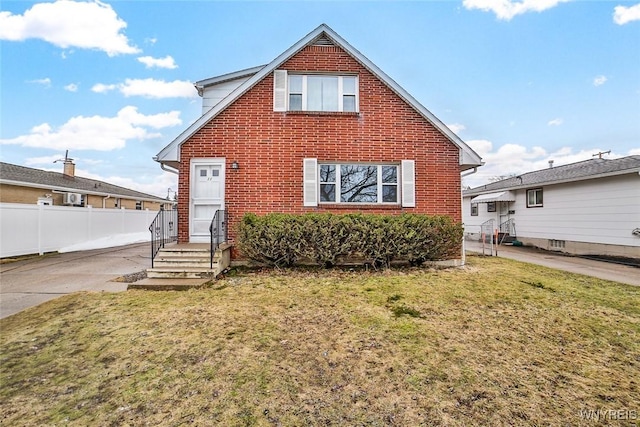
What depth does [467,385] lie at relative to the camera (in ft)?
9.55

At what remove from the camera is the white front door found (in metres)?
8.77

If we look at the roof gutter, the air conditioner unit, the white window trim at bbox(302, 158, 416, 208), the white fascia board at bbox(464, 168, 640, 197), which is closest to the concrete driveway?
the roof gutter

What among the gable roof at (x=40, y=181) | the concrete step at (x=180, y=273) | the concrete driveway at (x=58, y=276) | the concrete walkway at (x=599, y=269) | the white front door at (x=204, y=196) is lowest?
the concrete walkway at (x=599, y=269)

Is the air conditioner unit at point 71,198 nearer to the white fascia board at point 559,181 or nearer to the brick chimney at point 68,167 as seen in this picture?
the brick chimney at point 68,167

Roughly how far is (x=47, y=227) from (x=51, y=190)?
200 inches

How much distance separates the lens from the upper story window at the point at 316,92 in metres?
9.09

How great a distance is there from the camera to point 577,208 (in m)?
12.6

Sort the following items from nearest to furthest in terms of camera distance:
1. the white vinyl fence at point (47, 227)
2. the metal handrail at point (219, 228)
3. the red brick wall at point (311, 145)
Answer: the metal handrail at point (219, 228), the red brick wall at point (311, 145), the white vinyl fence at point (47, 227)

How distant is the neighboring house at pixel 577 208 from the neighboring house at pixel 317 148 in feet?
20.9

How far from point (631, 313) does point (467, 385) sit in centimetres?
443

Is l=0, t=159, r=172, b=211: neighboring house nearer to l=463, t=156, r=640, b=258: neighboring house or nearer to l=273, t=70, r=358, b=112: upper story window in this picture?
l=273, t=70, r=358, b=112: upper story window

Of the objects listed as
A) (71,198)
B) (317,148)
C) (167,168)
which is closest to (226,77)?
(167,168)

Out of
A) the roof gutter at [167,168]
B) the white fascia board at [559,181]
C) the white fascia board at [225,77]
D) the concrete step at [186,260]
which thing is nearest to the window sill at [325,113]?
the white fascia board at [225,77]

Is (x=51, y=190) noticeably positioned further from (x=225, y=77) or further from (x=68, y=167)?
(x=225, y=77)
